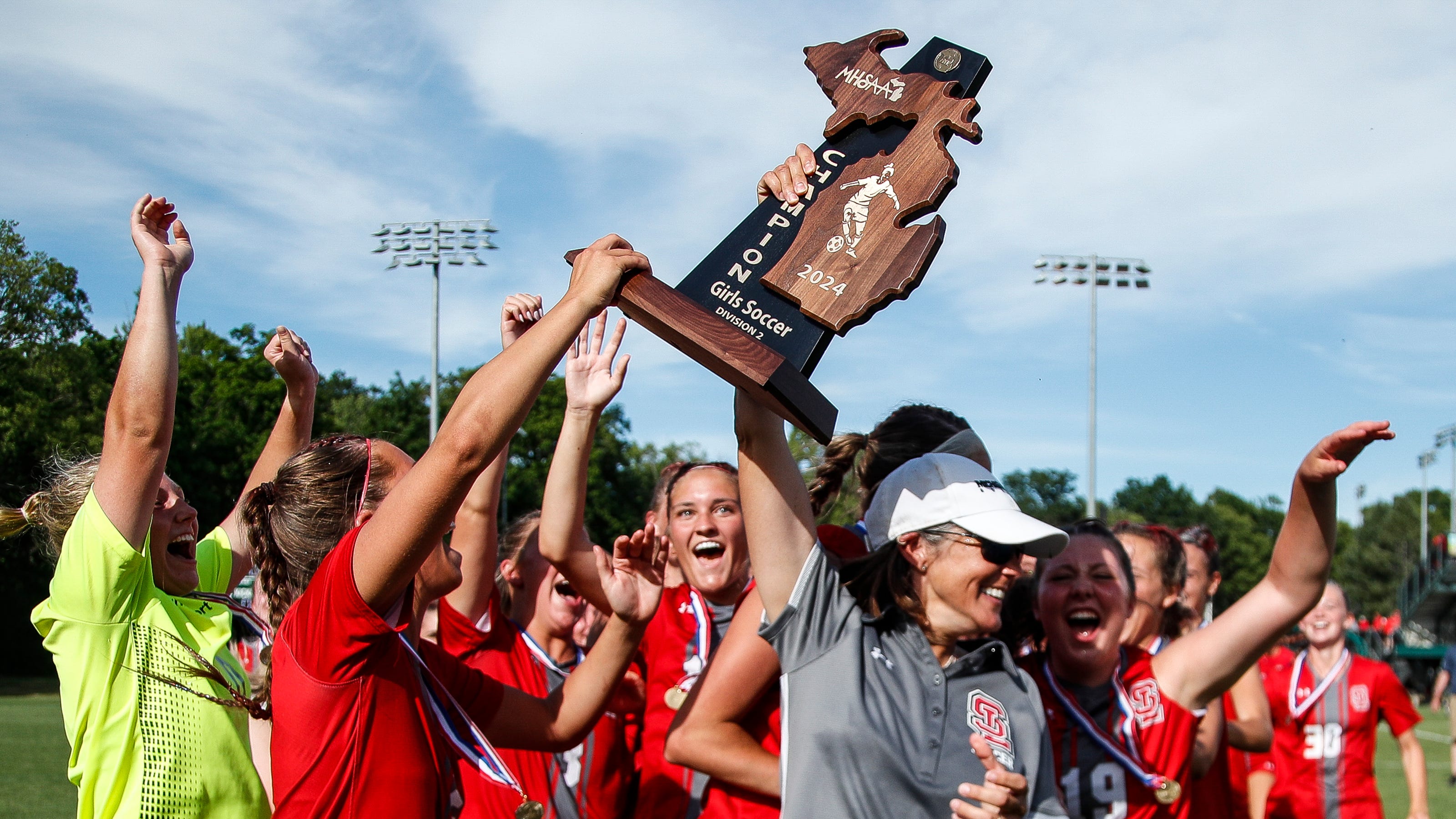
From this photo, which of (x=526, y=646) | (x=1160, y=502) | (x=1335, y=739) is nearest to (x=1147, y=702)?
(x=526, y=646)

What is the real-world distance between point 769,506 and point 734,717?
2.16 feet

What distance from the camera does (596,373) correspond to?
323 cm

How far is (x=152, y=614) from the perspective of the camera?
3.07 meters

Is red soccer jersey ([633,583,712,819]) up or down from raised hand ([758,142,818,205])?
down

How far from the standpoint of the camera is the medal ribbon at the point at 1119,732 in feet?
11.1

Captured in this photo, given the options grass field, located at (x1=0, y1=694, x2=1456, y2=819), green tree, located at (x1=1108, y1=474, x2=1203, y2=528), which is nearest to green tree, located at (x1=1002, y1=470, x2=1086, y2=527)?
green tree, located at (x1=1108, y1=474, x2=1203, y2=528)

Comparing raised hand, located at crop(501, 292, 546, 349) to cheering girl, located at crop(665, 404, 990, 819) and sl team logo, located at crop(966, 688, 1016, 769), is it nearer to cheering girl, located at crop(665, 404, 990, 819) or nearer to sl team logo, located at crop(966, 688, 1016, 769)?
cheering girl, located at crop(665, 404, 990, 819)

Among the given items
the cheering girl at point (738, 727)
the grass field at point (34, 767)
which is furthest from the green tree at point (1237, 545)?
the cheering girl at point (738, 727)

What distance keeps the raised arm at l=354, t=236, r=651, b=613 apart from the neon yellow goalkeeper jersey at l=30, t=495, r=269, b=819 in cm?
108

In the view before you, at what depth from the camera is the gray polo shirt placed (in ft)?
8.40

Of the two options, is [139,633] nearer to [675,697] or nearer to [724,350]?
[675,697]

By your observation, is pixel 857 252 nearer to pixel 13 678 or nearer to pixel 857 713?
pixel 857 713

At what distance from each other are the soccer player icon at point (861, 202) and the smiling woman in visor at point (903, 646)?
46cm

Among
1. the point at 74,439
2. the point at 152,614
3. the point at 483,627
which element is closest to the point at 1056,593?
the point at 483,627
